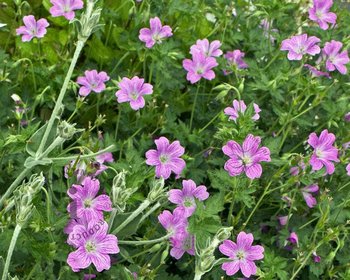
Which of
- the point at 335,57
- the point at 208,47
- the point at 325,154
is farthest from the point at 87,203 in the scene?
the point at 335,57

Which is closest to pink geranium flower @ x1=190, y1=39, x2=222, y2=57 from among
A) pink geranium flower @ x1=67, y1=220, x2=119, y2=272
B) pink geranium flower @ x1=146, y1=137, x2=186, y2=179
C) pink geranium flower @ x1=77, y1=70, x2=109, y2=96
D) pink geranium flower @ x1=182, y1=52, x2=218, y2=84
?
pink geranium flower @ x1=182, y1=52, x2=218, y2=84

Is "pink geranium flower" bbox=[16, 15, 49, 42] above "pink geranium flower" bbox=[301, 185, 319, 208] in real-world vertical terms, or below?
above

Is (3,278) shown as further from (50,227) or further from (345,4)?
(345,4)

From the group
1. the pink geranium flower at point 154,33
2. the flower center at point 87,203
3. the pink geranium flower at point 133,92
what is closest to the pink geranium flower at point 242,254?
the flower center at point 87,203

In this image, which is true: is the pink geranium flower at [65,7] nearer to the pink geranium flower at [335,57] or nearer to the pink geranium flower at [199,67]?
the pink geranium flower at [199,67]

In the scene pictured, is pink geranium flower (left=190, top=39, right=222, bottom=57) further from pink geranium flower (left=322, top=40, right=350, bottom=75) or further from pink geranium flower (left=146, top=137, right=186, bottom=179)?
pink geranium flower (left=146, top=137, right=186, bottom=179)

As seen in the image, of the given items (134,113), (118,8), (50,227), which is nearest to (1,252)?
(50,227)
